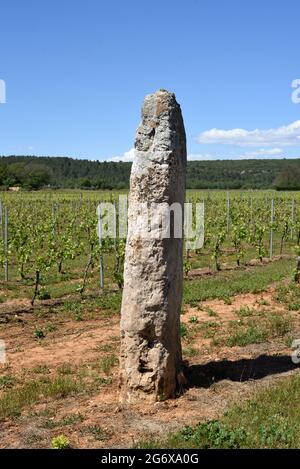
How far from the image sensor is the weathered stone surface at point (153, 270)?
6344 millimetres

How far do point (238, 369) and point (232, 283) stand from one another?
6.82 m

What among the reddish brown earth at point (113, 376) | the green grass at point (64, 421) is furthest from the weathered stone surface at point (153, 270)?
the green grass at point (64, 421)

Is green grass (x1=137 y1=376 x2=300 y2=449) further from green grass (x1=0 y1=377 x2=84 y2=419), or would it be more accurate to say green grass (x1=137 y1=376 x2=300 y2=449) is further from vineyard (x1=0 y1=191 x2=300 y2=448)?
green grass (x1=0 y1=377 x2=84 y2=419)

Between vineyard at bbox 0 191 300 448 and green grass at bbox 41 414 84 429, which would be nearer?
vineyard at bbox 0 191 300 448

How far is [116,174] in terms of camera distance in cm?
11056

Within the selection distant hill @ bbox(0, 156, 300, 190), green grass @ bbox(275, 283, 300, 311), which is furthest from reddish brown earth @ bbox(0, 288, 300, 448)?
distant hill @ bbox(0, 156, 300, 190)

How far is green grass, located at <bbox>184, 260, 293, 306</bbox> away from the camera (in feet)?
41.3

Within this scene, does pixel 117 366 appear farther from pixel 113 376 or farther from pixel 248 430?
pixel 248 430

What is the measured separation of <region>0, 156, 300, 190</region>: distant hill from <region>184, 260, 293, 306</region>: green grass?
62.6 meters

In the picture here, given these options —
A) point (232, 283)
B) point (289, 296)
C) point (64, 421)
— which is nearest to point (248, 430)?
point (64, 421)

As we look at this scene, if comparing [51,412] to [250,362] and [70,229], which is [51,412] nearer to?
[250,362]
